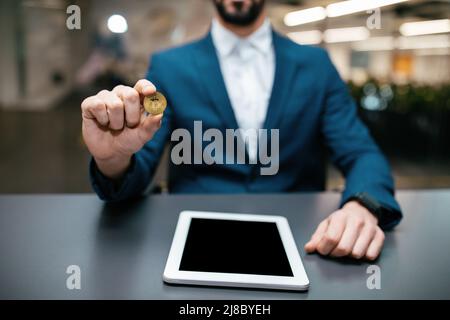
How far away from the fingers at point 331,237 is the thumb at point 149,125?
24 centimetres

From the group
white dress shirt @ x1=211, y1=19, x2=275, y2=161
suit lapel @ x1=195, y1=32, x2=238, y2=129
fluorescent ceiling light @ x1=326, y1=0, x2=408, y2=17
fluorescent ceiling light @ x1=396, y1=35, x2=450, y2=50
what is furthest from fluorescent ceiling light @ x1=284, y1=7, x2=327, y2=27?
fluorescent ceiling light @ x1=396, y1=35, x2=450, y2=50

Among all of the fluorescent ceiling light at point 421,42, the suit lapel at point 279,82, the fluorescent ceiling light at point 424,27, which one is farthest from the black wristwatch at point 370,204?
the fluorescent ceiling light at point 421,42

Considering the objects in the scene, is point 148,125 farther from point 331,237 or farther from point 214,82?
point 214,82

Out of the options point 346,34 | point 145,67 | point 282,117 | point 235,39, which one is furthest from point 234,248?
point 145,67

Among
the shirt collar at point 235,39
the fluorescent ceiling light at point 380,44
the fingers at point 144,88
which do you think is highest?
the fluorescent ceiling light at point 380,44

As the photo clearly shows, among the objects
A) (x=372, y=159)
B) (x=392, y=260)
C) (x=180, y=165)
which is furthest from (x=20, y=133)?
(x=392, y=260)

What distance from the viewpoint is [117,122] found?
0.51 m

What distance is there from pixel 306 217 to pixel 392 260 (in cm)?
16

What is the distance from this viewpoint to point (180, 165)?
0.88m

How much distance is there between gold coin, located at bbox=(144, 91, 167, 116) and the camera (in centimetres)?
→ 47

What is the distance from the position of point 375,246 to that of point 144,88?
324mm

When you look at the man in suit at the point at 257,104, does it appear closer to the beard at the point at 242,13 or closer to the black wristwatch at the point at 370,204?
the beard at the point at 242,13

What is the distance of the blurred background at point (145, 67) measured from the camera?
2.02 meters

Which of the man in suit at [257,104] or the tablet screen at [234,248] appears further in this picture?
the man in suit at [257,104]
